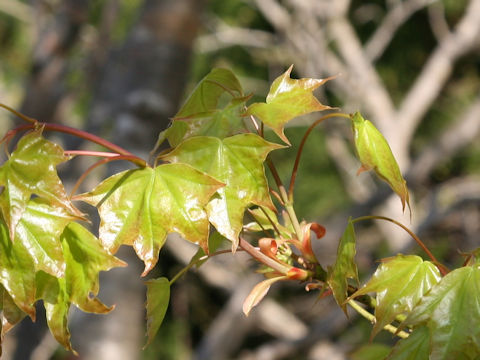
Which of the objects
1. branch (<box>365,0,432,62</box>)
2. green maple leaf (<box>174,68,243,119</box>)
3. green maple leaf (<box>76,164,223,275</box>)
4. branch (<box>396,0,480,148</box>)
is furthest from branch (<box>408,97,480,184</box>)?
green maple leaf (<box>76,164,223,275</box>)

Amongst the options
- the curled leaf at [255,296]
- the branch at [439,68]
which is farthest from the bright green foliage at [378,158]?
the branch at [439,68]

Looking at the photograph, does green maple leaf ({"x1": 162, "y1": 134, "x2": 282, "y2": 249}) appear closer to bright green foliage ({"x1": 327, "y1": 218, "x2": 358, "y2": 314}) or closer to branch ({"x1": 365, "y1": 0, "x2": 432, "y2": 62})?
bright green foliage ({"x1": 327, "y1": 218, "x2": 358, "y2": 314})

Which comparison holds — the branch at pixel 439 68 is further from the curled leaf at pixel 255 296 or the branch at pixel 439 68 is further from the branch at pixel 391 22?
the curled leaf at pixel 255 296

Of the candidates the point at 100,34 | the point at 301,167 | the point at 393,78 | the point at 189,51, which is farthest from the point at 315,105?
the point at 393,78

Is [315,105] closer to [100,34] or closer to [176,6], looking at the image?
[176,6]

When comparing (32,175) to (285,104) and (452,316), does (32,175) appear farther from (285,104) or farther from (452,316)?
(452,316)
